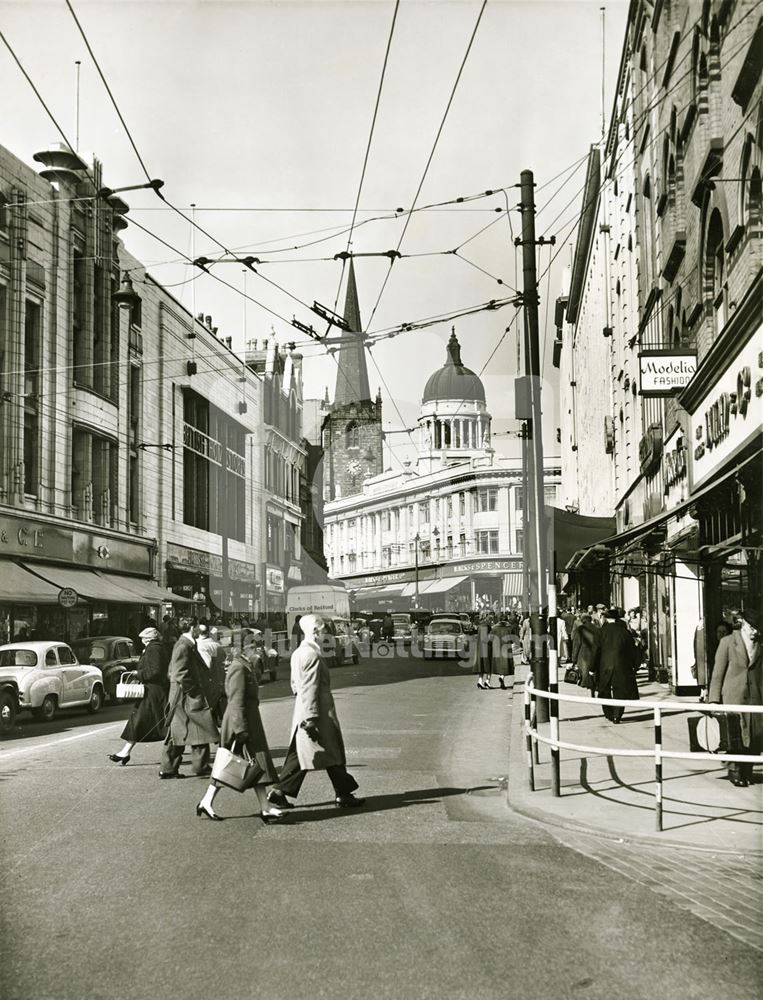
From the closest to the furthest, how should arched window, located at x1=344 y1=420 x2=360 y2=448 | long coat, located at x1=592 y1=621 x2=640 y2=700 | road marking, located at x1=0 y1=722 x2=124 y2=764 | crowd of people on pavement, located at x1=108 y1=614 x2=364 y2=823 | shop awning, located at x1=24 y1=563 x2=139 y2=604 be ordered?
crowd of people on pavement, located at x1=108 y1=614 x2=364 y2=823, road marking, located at x1=0 y1=722 x2=124 y2=764, long coat, located at x1=592 y1=621 x2=640 y2=700, shop awning, located at x1=24 y1=563 x2=139 y2=604, arched window, located at x1=344 y1=420 x2=360 y2=448

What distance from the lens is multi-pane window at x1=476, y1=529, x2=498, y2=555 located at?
317 ft

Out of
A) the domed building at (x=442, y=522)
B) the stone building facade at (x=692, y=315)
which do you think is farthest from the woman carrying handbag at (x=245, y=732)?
the domed building at (x=442, y=522)

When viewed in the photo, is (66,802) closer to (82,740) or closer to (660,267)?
(82,740)

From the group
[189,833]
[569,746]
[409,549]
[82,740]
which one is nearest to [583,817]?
[569,746]

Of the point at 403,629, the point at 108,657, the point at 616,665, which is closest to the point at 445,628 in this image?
the point at 403,629

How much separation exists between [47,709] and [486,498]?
80.9 metres

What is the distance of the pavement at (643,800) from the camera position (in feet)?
27.7

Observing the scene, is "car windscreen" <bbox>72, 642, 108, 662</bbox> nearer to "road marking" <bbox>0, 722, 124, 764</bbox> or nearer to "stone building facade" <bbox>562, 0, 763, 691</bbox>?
"road marking" <bbox>0, 722, 124, 764</bbox>

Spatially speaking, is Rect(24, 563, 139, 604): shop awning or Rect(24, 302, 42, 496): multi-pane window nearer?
Rect(24, 563, 139, 604): shop awning

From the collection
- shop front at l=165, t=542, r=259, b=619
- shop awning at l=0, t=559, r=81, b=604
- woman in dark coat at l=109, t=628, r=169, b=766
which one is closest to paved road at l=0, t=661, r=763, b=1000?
woman in dark coat at l=109, t=628, r=169, b=766

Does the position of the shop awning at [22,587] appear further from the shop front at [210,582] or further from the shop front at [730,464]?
the shop front at [730,464]

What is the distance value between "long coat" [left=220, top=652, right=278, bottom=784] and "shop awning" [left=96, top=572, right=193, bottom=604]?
27.4m

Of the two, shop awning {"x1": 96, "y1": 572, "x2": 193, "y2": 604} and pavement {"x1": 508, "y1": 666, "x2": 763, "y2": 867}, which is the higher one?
shop awning {"x1": 96, "y1": 572, "x2": 193, "y2": 604}

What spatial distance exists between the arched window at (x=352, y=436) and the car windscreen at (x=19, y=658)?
108328 millimetres
